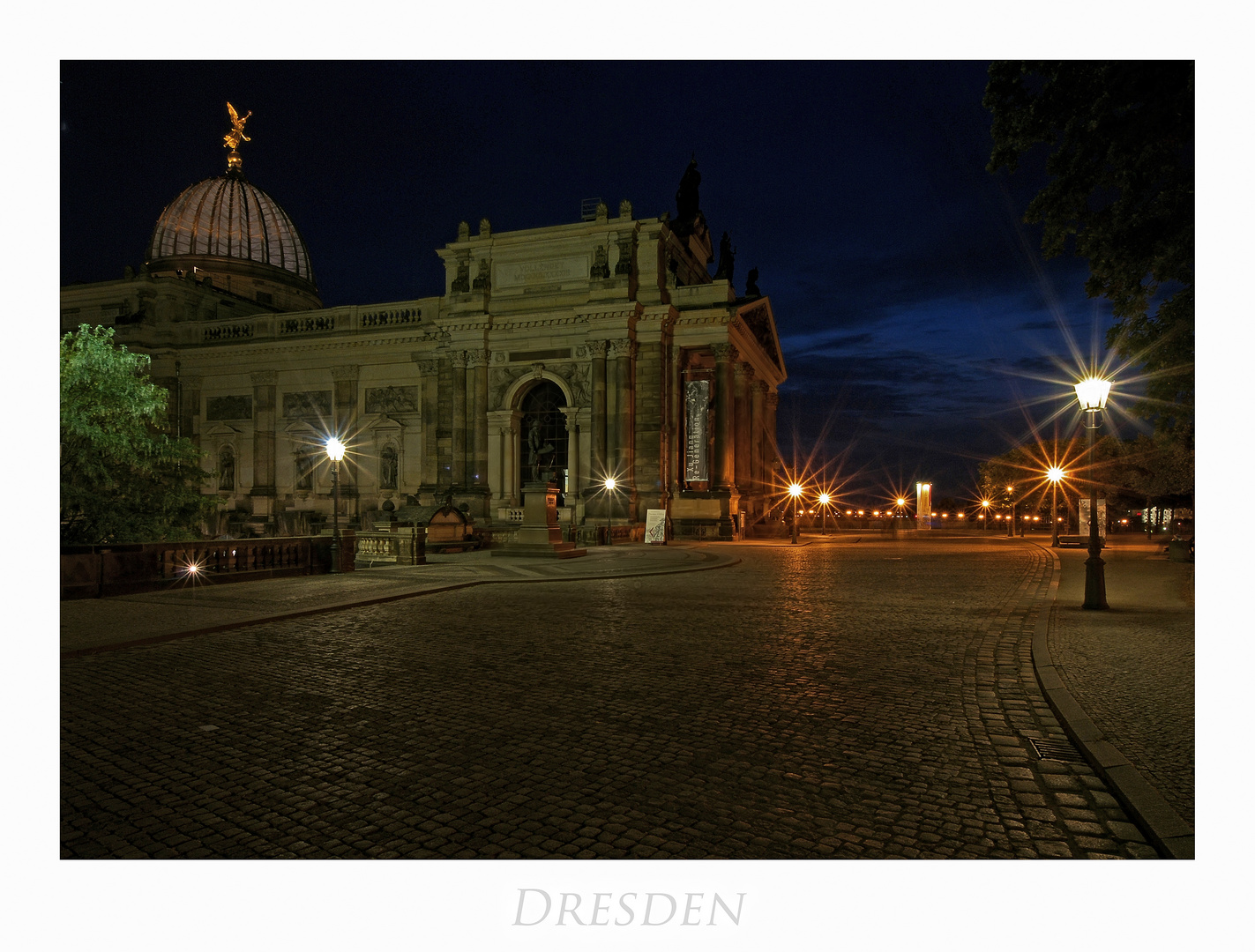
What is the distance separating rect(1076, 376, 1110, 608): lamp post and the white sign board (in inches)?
908

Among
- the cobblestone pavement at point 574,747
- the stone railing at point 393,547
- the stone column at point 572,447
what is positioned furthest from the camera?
the stone column at point 572,447

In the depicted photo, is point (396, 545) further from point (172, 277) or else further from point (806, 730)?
point (172, 277)

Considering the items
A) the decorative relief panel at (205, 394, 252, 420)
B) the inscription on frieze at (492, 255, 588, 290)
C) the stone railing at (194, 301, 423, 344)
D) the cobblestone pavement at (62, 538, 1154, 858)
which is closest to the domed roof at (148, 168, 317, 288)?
the stone railing at (194, 301, 423, 344)

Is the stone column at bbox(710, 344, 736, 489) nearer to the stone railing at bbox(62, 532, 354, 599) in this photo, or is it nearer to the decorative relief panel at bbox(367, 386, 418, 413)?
the decorative relief panel at bbox(367, 386, 418, 413)

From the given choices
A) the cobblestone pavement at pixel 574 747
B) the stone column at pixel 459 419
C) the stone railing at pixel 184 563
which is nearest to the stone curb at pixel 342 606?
the cobblestone pavement at pixel 574 747

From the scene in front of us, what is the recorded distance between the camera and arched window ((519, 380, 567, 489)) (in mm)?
45250

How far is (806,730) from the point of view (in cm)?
594

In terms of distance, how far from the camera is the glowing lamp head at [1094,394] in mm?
13039

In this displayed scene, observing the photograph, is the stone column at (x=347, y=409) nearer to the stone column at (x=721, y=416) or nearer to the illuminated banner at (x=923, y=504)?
the stone column at (x=721, y=416)

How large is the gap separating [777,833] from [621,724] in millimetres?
2170

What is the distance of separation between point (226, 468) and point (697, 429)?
110 ft

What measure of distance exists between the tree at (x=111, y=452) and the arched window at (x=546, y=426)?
2611cm

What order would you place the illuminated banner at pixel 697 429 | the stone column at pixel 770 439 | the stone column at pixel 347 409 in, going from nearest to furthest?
the illuminated banner at pixel 697 429, the stone column at pixel 347 409, the stone column at pixel 770 439

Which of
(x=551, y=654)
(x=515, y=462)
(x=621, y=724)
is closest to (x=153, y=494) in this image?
(x=551, y=654)
